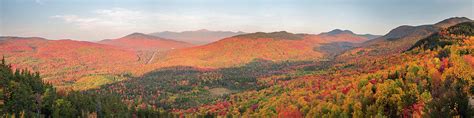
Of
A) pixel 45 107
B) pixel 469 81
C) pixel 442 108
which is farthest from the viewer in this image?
pixel 45 107

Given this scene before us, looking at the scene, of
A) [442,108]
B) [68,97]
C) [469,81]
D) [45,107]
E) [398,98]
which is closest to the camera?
[442,108]

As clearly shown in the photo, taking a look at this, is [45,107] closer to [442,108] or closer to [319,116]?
[319,116]

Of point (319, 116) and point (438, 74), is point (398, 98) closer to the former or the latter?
point (438, 74)

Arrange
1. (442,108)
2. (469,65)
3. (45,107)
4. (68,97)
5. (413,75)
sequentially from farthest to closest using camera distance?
(68,97) → (45,107) → (413,75) → (469,65) → (442,108)

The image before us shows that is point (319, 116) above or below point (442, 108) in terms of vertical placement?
below

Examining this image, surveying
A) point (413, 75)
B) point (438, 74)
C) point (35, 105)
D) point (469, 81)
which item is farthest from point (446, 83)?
point (35, 105)

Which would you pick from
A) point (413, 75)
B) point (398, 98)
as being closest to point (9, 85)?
point (398, 98)

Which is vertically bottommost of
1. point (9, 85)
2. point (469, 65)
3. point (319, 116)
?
point (319, 116)

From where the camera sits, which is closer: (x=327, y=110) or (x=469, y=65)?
(x=469, y=65)

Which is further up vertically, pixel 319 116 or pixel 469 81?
pixel 469 81
